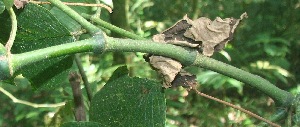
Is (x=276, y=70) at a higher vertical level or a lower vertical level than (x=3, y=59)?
lower

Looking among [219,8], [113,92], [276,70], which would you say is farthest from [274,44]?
[113,92]

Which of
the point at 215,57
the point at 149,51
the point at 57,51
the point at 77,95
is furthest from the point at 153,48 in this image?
the point at 215,57

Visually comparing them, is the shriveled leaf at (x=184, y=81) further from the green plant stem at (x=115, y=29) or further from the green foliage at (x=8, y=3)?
the green foliage at (x=8, y=3)

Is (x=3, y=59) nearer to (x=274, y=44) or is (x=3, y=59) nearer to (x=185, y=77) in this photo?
(x=185, y=77)

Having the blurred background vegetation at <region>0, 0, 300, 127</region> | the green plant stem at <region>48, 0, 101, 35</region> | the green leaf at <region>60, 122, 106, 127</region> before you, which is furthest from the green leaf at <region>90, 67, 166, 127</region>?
the blurred background vegetation at <region>0, 0, 300, 127</region>

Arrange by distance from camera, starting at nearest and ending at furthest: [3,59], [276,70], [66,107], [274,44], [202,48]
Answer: [3,59] < [202,48] < [66,107] < [276,70] < [274,44]

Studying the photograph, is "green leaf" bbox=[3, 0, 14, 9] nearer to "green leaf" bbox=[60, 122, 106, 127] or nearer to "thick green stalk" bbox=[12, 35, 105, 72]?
"thick green stalk" bbox=[12, 35, 105, 72]
